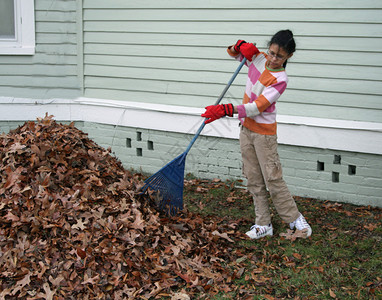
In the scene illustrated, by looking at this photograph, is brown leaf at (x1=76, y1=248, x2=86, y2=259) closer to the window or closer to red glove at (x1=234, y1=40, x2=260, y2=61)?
red glove at (x1=234, y1=40, x2=260, y2=61)

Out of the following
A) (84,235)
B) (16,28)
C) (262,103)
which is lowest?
(84,235)

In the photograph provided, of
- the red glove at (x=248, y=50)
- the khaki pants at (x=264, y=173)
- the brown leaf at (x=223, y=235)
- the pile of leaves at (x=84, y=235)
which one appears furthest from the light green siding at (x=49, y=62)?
the brown leaf at (x=223, y=235)

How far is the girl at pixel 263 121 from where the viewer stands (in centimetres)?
423

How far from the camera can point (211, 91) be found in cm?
627

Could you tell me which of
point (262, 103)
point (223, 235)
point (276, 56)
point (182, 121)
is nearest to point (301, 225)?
point (223, 235)

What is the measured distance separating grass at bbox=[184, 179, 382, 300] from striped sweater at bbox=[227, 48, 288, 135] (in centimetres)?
117

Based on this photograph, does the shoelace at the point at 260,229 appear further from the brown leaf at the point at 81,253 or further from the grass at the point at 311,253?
the brown leaf at the point at 81,253

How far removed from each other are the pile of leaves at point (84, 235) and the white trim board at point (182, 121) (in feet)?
6.39

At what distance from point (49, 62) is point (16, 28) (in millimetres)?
675

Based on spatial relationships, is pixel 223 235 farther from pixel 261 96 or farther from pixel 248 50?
pixel 248 50

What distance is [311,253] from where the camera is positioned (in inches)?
173

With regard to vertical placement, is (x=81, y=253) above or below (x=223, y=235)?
above

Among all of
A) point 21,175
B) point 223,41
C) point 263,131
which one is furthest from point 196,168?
point 21,175

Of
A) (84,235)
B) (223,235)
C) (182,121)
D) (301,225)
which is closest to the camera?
(84,235)
